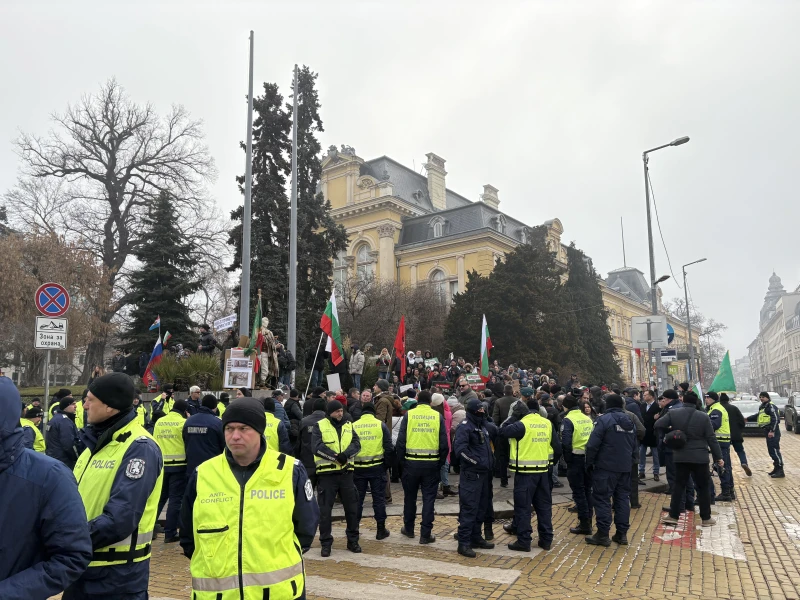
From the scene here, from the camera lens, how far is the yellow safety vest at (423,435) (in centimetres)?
826

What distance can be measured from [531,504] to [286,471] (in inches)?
218

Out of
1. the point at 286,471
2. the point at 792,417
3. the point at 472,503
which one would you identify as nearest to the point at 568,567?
the point at 472,503

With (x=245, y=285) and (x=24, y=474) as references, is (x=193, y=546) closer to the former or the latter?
(x=24, y=474)

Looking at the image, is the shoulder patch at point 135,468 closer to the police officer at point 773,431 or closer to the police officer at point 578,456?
the police officer at point 578,456

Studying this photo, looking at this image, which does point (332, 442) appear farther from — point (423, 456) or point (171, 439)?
point (171, 439)

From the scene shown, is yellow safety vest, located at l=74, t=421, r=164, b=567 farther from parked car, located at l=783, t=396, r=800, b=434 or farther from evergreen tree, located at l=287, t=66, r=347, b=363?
parked car, located at l=783, t=396, r=800, b=434

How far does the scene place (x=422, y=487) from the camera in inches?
330

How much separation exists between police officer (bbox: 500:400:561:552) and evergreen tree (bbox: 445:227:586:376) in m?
26.7

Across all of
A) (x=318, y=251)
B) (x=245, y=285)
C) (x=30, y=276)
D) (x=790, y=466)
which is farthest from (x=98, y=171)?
(x=790, y=466)

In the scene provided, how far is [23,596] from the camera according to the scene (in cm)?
234

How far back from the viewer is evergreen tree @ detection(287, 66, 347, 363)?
27406mm

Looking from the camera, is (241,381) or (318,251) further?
(318,251)

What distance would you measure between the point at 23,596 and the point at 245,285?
1529cm

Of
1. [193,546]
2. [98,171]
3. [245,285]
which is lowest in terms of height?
[193,546]
